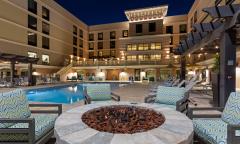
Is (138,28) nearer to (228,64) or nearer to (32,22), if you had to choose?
(32,22)

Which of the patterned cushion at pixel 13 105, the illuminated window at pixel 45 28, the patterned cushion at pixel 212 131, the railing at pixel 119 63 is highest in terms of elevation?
the illuminated window at pixel 45 28

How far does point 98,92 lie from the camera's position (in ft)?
17.8

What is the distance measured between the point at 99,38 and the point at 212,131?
3482 cm

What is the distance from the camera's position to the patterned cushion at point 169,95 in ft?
15.1

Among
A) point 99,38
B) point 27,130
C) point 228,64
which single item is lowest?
point 27,130

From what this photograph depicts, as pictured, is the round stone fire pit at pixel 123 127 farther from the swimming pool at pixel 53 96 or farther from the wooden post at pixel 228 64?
the swimming pool at pixel 53 96

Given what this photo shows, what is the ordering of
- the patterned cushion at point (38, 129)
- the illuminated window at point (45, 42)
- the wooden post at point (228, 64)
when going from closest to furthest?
the patterned cushion at point (38, 129)
the wooden post at point (228, 64)
the illuminated window at point (45, 42)

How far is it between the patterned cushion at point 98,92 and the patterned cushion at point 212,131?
9.35ft

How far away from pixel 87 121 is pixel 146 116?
0.99 m

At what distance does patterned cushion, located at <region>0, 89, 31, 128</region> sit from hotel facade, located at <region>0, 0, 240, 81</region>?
18.3 m

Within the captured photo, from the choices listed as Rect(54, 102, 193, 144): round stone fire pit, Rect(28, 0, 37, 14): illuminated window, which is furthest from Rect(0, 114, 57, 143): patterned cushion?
Rect(28, 0, 37, 14): illuminated window

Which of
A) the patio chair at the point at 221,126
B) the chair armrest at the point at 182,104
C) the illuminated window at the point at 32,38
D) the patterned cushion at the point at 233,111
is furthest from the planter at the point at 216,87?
the illuminated window at the point at 32,38

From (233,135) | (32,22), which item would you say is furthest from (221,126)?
(32,22)

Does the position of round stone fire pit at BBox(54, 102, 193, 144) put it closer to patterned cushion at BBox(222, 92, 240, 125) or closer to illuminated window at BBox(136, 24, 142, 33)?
patterned cushion at BBox(222, 92, 240, 125)
